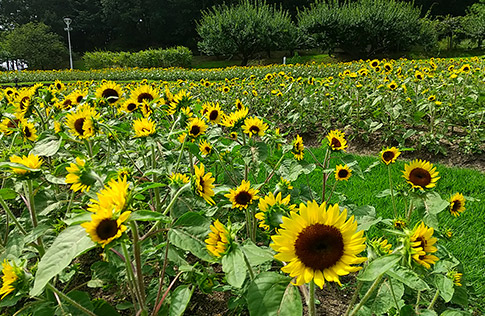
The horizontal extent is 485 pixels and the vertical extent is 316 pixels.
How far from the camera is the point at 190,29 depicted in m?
40.1

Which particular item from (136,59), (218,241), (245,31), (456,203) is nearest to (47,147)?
(218,241)

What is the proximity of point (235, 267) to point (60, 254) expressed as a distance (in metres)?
0.40

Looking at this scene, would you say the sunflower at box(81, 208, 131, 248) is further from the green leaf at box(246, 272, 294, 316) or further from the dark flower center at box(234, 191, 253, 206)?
the dark flower center at box(234, 191, 253, 206)

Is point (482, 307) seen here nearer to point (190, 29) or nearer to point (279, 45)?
point (279, 45)

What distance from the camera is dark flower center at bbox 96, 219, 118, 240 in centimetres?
80

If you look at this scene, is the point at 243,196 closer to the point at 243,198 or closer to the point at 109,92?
the point at 243,198

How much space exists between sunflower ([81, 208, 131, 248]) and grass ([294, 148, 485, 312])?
108 centimetres

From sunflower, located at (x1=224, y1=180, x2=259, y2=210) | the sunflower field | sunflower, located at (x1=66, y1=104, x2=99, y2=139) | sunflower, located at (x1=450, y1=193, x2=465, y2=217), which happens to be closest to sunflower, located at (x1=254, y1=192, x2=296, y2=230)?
the sunflower field

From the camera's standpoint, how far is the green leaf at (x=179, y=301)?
1004 millimetres

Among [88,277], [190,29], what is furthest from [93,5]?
[88,277]

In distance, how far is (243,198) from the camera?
1228 mm

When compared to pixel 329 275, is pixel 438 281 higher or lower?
lower

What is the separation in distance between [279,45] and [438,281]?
87.6 feet

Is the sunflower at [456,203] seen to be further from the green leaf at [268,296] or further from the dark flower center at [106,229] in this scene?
the dark flower center at [106,229]
